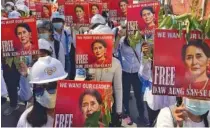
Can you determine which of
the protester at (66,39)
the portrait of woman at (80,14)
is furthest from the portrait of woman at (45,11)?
the portrait of woman at (80,14)

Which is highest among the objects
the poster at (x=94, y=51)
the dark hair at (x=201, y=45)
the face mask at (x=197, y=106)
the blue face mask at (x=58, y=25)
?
the dark hair at (x=201, y=45)

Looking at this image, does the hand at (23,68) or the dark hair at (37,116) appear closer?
the dark hair at (37,116)

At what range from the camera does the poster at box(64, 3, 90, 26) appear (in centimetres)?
793

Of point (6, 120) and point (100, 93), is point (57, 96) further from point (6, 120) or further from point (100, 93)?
point (6, 120)

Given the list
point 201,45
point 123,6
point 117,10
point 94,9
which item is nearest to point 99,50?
point 201,45

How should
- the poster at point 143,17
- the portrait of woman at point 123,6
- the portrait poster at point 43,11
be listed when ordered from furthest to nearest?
the portrait poster at point 43,11 → the portrait of woman at point 123,6 → the poster at point 143,17

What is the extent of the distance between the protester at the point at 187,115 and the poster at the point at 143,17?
3.03 meters

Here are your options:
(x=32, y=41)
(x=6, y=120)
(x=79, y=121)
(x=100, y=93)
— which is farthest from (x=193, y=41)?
(x=6, y=120)

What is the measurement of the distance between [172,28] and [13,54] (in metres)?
2.45

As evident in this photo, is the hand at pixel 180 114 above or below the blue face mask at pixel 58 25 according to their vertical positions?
below

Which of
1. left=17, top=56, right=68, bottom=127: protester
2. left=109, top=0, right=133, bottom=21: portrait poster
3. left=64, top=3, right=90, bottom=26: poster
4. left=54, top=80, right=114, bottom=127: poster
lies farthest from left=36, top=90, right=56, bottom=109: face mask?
left=109, top=0, right=133, bottom=21: portrait poster

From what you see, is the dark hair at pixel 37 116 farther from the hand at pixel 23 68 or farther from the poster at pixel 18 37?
the hand at pixel 23 68

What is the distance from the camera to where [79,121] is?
3184 millimetres

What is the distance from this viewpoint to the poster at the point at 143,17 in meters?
6.31
